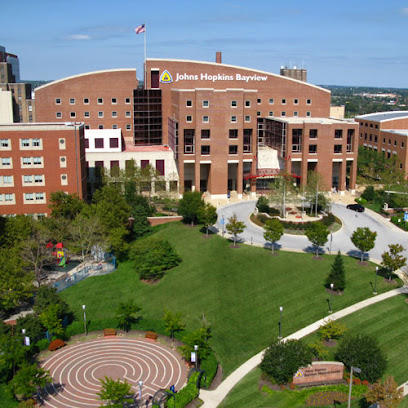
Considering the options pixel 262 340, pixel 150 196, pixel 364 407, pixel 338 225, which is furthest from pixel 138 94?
pixel 364 407

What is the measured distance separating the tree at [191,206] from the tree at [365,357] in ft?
104

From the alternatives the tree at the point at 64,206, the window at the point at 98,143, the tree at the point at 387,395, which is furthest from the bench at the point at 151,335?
the window at the point at 98,143

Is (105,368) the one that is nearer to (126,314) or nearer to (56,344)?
(56,344)

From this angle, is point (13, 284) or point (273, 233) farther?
point (273, 233)

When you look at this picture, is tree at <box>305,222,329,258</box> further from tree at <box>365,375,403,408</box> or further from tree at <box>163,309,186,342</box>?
tree at <box>365,375,403,408</box>

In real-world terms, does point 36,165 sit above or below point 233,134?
below

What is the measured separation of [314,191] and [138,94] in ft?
119

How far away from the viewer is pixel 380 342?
4141 cm

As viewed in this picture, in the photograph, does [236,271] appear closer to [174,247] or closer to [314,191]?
[174,247]

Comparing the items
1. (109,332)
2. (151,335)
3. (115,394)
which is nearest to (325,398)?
(115,394)

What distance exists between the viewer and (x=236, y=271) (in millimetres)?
54688

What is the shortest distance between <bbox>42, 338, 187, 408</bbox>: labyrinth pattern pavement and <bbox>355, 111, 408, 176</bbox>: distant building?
218 ft

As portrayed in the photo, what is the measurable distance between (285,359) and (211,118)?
49912 millimetres

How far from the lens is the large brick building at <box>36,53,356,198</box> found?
8194 centimetres
